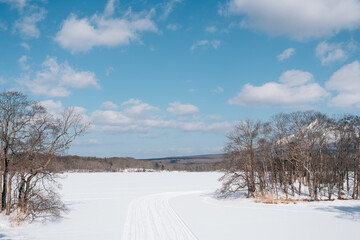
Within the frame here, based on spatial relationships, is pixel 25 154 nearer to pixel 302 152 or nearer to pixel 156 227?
pixel 156 227

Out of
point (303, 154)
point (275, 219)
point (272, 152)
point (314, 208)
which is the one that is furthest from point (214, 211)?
point (272, 152)

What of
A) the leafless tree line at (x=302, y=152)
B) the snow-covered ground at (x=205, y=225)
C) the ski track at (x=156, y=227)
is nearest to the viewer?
the ski track at (x=156, y=227)

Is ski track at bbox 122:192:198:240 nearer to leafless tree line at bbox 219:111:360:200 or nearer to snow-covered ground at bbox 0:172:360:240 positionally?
snow-covered ground at bbox 0:172:360:240

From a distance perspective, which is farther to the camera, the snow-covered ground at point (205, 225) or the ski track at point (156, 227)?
the snow-covered ground at point (205, 225)

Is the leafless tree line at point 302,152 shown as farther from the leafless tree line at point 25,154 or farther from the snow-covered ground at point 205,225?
the leafless tree line at point 25,154

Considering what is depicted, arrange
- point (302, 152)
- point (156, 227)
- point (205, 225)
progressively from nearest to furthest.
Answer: point (156, 227) < point (205, 225) < point (302, 152)

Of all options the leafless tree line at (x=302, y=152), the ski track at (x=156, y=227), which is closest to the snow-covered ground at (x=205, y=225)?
the ski track at (x=156, y=227)

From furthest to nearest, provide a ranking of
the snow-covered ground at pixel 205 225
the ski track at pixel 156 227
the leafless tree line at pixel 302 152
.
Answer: the leafless tree line at pixel 302 152 → the snow-covered ground at pixel 205 225 → the ski track at pixel 156 227

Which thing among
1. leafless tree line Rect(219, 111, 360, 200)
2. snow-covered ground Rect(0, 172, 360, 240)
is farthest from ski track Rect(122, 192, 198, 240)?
leafless tree line Rect(219, 111, 360, 200)

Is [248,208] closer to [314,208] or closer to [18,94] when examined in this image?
[314,208]

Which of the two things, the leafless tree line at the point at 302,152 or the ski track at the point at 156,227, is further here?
the leafless tree line at the point at 302,152

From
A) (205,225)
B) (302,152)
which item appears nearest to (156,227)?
(205,225)

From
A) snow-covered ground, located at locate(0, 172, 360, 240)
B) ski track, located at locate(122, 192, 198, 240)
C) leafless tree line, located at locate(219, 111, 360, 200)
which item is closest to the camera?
ski track, located at locate(122, 192, 198, 240)

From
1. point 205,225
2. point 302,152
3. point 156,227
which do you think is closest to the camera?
point 156,227
